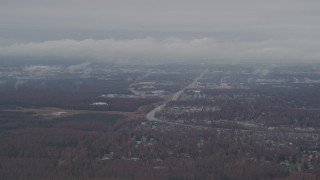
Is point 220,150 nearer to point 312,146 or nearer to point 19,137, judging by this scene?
point 312,146

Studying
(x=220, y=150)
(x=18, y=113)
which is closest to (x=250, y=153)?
(x=220, y=150)

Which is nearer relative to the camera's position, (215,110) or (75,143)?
(75,143)

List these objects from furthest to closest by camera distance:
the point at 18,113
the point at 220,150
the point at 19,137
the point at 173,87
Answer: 1. the point at 173,87
2. the point at 18,113
3. the point at 19,137
4. the point at 220,150

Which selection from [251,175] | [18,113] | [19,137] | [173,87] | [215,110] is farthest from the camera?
[173,87]

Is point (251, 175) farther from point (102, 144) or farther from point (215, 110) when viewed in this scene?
point (215, 110)

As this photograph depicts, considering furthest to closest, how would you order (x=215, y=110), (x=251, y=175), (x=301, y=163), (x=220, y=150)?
1. (x=215, y=110)
2. (x=220, y=150)
3. (x=301, y=163)
4. (x=251, y=175)

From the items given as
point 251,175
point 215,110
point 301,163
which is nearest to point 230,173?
point 251,175

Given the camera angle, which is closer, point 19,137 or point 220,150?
point 220,150

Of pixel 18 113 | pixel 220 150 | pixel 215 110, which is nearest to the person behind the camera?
pixel 220 150
